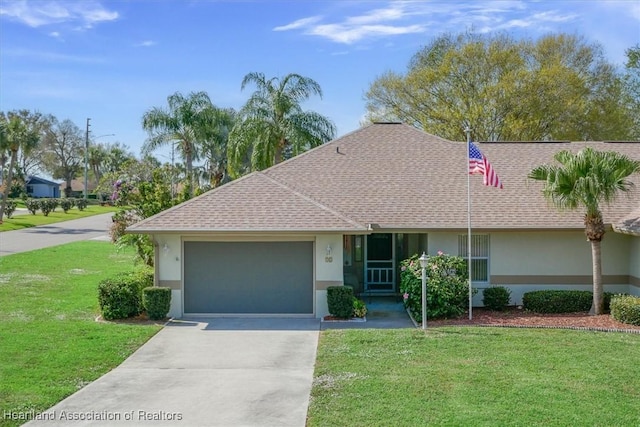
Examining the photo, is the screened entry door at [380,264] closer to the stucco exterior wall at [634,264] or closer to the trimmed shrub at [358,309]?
the trimmed shrub at [358,309]

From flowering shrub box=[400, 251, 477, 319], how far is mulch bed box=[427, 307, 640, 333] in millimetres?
317

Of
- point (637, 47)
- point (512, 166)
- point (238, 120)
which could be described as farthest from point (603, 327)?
point (637, 47)

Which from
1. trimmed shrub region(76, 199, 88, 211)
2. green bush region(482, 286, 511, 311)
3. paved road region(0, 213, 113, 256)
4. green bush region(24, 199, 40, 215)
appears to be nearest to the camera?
green bush region(482, 286, 511, 311)

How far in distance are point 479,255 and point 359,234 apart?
3.85m

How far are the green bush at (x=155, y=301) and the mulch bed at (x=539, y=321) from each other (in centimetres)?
679

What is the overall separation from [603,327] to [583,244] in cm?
374

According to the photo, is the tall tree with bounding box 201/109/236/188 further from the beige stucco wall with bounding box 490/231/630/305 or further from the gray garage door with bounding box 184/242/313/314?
the beige stucco wall with bounding box 490/231/630/305

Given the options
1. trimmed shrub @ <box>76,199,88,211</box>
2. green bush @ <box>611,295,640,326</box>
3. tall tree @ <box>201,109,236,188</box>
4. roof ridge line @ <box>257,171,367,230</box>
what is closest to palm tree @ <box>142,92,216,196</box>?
tall tree @ <box>201,109,236,188</box>

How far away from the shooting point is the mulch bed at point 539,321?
1426 cm

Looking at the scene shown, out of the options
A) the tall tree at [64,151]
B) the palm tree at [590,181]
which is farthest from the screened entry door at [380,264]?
the tall tree at [64,151]

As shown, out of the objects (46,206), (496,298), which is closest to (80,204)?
(46,206)

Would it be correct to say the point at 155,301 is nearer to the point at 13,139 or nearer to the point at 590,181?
the point at 590,181

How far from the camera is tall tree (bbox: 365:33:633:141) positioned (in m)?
37.0

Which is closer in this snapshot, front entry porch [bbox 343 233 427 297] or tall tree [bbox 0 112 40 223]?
front entry porch [bbox 343 233 427 297]
